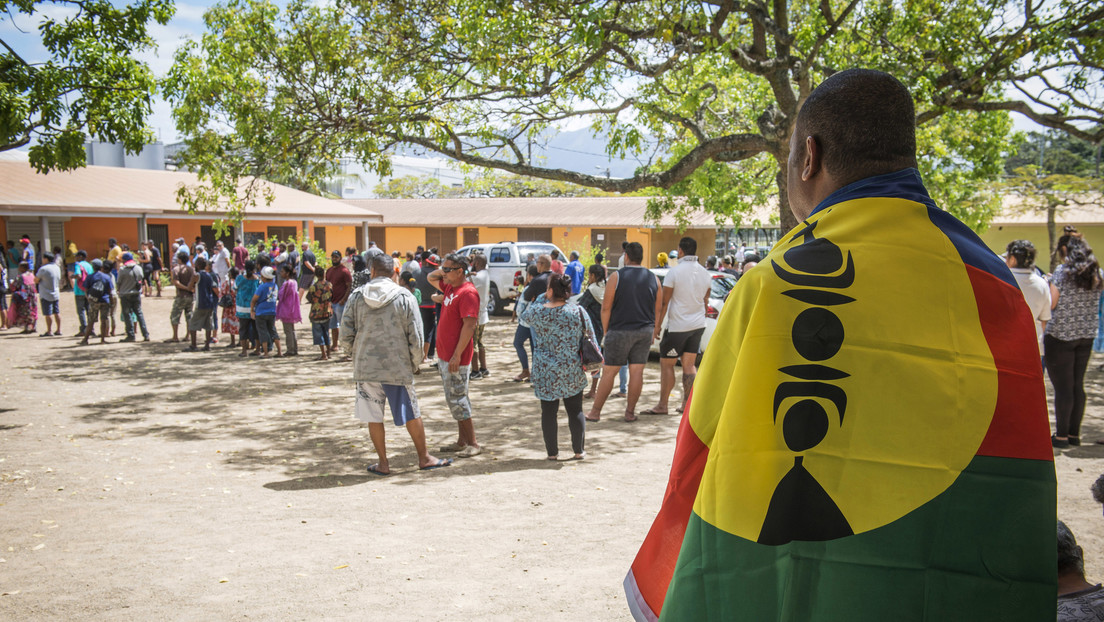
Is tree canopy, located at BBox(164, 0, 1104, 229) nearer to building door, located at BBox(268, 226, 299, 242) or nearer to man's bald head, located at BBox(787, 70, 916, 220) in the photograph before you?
man's bald head, located at BBox(787, 70, 916, 220)

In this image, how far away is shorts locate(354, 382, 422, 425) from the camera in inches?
260

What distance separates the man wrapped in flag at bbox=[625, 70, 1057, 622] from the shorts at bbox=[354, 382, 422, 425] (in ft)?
17.6

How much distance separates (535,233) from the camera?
38.8 meters

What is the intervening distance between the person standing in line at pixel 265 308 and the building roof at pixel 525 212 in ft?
72.5

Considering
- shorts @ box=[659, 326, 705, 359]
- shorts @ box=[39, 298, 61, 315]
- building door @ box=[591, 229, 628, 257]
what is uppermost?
building door @ box=[591, 229, 628, 257]

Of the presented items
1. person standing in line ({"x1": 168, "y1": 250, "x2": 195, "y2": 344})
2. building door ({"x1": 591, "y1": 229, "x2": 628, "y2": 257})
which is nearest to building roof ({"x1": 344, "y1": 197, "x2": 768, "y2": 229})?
building door ({"x1": 591, "y1": 229, "x2": 628, "y2": 257})

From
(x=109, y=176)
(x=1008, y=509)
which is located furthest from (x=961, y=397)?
(x=109, y=176)

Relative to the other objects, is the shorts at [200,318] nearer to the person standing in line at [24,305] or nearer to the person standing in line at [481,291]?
the person standing in line at [24,305]

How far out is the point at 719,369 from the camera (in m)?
1.54

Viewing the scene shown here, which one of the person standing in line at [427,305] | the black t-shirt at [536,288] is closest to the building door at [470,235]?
the person standing in line at [427,305]

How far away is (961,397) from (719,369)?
44cm

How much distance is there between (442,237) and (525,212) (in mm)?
5050

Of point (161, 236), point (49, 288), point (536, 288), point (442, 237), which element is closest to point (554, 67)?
point (536, 288)

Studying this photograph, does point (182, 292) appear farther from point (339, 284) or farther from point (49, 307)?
point (49, 307)
